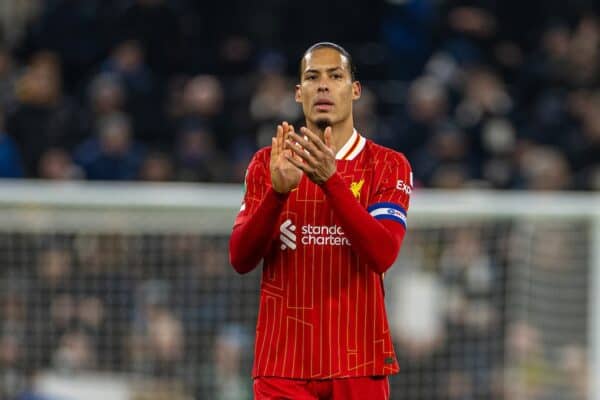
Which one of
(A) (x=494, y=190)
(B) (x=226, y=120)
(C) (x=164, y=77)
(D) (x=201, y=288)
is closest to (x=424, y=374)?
(D) (x=201, y=288)

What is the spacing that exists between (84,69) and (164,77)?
714 millimetres

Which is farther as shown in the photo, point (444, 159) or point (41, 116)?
point (41, 116)

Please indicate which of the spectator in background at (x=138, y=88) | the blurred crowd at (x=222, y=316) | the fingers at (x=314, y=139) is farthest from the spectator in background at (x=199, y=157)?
the fingers at (x=314, y=139)

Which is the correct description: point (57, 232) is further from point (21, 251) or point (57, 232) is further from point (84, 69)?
point (84, 69)

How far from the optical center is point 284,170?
4.66m

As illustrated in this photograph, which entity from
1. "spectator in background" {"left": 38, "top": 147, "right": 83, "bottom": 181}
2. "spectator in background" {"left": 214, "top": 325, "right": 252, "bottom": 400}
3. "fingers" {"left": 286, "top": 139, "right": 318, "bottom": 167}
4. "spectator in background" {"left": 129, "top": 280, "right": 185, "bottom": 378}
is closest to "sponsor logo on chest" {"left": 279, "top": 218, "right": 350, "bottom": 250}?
"fingers" {"left": 286, "top": 139, "right": 318, "bottom": 167}

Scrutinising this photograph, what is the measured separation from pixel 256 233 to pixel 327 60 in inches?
25.8

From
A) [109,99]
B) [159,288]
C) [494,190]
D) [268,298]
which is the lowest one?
[268,298]

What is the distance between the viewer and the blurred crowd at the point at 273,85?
1136 cm

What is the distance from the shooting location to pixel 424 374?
360 inches

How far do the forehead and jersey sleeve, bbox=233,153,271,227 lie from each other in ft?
1.24

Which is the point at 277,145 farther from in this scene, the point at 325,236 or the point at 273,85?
the point at 273,85

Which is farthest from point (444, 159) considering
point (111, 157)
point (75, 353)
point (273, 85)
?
point (75, 353)

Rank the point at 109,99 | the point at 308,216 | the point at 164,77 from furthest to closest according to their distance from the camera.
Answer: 1. the point at 164,77
2. the point at 109,99
3. the point at 308,216
